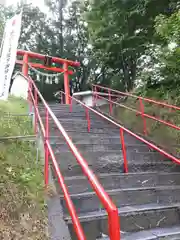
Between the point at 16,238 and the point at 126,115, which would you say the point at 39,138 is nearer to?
the point at 16,238

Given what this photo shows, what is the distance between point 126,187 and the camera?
353 cm

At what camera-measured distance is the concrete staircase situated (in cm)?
271

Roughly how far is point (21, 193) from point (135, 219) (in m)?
1.22

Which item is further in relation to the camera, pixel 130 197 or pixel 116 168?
pixel 116 168

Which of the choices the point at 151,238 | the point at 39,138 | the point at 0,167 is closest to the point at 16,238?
the point at 0,167

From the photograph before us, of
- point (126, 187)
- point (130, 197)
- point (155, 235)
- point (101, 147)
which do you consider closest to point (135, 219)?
point (155, 235)

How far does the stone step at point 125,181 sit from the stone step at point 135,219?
1.49 ft

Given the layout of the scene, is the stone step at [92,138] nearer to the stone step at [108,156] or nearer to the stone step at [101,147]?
the stone step at [101,147]

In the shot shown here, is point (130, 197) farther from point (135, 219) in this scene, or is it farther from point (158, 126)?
point (158, 126)

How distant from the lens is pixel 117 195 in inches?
127

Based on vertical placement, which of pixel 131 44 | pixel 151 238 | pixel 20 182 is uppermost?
pixel 131 44

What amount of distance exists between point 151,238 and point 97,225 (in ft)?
1.73

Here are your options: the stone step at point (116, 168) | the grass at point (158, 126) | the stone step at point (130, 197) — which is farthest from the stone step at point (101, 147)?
the stone step at point (130, 197)

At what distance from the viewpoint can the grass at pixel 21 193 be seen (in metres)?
2.31
